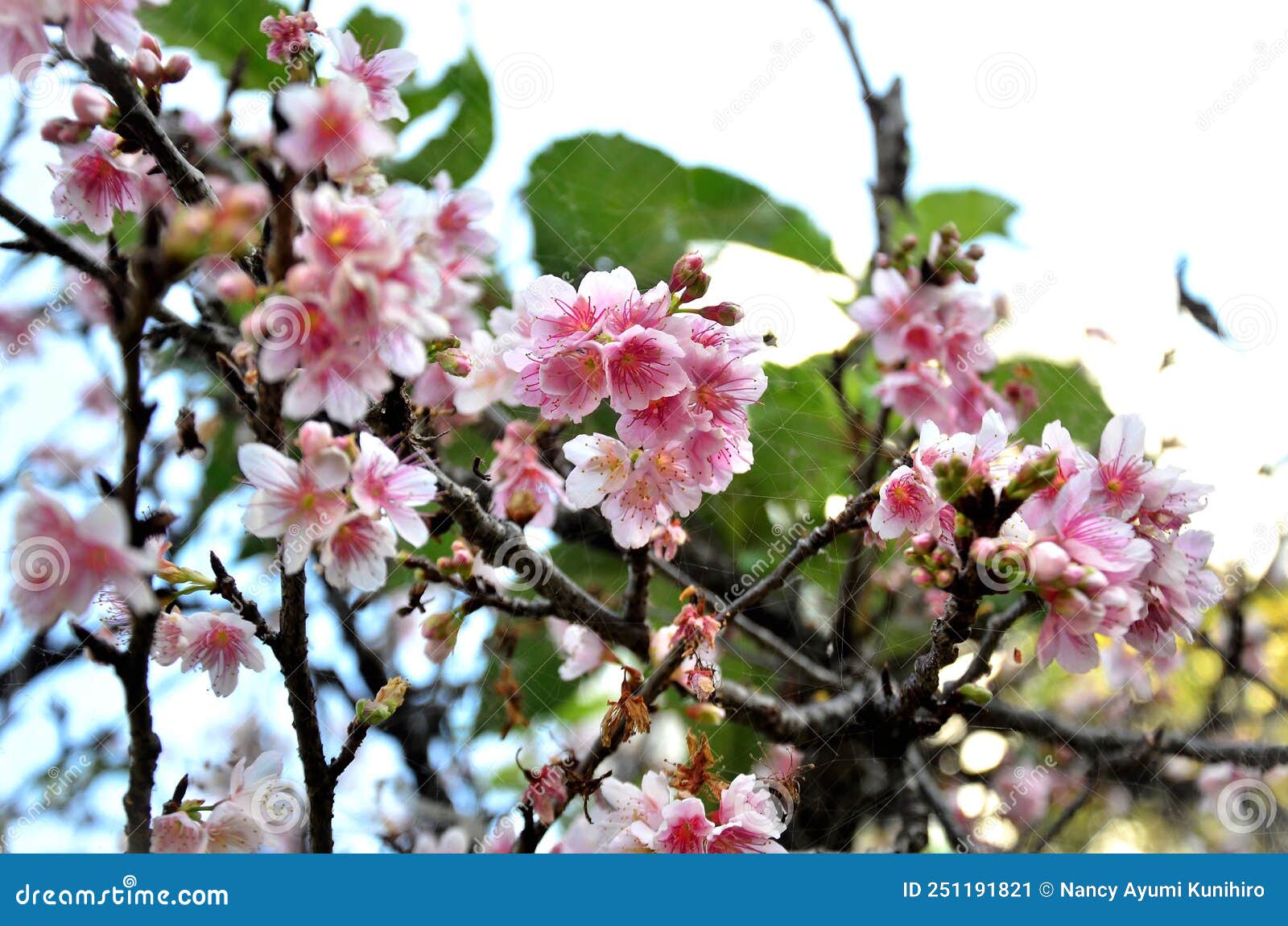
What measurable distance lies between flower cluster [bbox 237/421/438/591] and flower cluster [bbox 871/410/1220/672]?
1.96 ft

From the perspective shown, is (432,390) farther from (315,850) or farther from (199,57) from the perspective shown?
(199,57)

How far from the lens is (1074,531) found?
42.0 inches

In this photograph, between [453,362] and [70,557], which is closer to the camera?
[70,557]

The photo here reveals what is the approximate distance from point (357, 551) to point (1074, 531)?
0.81 meters

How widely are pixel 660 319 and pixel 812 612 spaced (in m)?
0.70

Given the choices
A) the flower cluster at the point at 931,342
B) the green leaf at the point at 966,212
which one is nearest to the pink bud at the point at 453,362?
the flower cluster at the point at 931,342

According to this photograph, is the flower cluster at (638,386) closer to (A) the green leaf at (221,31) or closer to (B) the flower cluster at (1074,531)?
(B) the flower cluster at (1074,531)

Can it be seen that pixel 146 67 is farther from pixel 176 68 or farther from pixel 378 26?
pixel 378 26

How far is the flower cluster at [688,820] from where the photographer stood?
1183 mm

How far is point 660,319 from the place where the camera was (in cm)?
112

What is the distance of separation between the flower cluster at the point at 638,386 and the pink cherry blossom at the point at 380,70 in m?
0.34

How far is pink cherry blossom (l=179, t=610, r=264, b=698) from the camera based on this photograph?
1.15m

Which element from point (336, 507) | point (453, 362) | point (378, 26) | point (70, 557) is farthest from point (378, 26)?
point (70, 557)

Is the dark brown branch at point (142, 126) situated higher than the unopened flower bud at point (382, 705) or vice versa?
the dark brown branch at point (142, 126)
